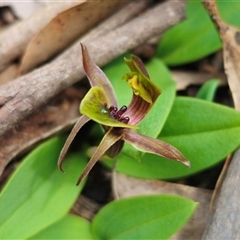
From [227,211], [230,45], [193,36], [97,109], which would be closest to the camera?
[97,109]

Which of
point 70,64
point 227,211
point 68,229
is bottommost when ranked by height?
point 227,211

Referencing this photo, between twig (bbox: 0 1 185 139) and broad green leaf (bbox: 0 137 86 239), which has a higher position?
twig (bbox: 0 1 185 139)

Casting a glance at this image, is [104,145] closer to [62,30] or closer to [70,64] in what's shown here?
A: [70,64]

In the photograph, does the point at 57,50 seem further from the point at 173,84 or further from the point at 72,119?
the point at 173,84

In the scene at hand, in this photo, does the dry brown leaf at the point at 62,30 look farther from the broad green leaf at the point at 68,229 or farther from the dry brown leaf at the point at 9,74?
the broad green leaf at the point at 68,229

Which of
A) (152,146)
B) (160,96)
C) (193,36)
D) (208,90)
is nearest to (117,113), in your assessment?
(152,146)

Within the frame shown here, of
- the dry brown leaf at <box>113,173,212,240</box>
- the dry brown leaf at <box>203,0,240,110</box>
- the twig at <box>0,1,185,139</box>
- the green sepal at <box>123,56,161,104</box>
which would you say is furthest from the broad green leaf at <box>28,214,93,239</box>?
the dry brown leaf at <box>203,0,240,110</box>

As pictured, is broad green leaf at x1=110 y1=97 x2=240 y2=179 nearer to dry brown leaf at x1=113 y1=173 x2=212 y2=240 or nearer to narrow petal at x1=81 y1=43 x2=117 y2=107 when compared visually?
dry brown leaf at x1=113 y1=173 x2=212 y2=240
